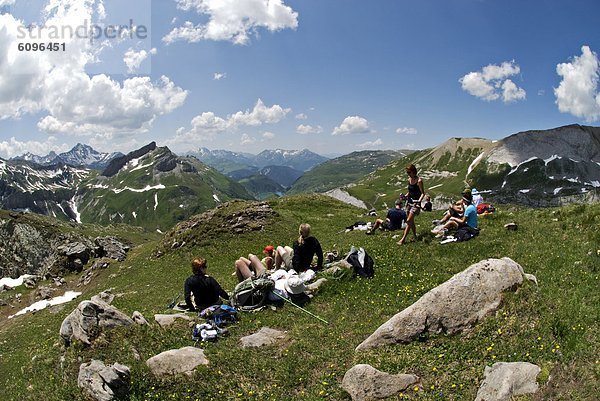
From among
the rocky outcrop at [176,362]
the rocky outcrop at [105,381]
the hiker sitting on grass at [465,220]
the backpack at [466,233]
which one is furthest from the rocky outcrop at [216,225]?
the rocky outcrop at [105,381]

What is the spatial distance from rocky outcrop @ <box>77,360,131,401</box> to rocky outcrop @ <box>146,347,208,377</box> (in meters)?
0.91

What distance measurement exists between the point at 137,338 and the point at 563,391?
14071 millimetres

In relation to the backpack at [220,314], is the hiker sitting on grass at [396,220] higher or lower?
higher

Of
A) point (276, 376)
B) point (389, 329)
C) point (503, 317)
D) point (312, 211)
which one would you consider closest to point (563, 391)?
point (503, 317)

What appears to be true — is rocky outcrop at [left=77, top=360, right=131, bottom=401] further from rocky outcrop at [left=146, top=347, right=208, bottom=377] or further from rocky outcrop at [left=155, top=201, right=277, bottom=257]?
rocky outcrop at [left=155, top=201, right=277, bottom=257]

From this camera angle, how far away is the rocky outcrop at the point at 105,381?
11672 mm

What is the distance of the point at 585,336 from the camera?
10.3 meters

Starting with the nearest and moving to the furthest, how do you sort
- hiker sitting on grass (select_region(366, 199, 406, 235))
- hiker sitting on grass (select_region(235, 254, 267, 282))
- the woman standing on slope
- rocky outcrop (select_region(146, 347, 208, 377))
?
rocky outcrop (select_region(146, 347, 208, 377))
hiker sitting on grass (select_region(235, 254, 267, 282))
the woman standing on slope
hiker sitting on grass (select_region(366, 199, 406, 235))

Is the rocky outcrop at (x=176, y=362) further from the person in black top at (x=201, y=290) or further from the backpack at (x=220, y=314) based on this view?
the person in black top at (x=201, y=290)

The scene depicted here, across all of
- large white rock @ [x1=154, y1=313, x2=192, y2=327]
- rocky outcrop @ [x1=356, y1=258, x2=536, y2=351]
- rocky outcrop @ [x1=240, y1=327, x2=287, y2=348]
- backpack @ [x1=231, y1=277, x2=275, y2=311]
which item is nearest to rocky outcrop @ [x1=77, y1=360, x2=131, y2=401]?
large white rock @ [x1=154, y1=313, x2=192, y2=327]

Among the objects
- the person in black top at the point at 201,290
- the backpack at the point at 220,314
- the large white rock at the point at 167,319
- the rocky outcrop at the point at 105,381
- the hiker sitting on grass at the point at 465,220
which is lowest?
the rocky outcrop at the point at 105,381

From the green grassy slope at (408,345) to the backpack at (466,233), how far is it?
2.01 feet

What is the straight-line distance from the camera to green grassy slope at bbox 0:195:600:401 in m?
10.4

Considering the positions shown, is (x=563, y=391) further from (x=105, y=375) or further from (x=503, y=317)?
(x=105, y=375)
